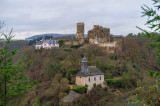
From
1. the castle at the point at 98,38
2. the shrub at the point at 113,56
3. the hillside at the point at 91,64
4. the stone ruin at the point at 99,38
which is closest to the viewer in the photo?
the hillside at the point at 91,64

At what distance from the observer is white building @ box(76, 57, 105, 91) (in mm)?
23359

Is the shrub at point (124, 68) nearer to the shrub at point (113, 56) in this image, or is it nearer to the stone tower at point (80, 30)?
the shrub at point (113, 56)

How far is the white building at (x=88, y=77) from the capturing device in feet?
76.6

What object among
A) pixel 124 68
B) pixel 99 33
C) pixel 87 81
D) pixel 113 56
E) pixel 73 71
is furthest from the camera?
pixel 99 33

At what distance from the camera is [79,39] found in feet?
123

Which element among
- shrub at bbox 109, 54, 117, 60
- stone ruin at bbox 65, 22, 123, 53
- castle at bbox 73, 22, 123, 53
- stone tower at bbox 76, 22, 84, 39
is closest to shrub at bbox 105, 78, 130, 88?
shrub at bbox 109, 54, 117, 60

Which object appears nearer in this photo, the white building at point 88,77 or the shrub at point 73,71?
the white building at point 88,77

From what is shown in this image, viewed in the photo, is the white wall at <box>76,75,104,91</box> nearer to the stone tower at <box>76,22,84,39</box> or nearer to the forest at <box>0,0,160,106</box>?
the forest at <box>0,0,160,106</box>

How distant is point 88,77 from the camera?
2350 centimetres

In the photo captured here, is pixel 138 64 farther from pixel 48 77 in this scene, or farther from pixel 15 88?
pixel 15 88

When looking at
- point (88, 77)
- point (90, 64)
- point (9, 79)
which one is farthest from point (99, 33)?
point (9, 79)

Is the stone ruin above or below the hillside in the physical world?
above

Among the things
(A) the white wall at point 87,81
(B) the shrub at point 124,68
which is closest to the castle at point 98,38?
(B) the shrub at point 124,68

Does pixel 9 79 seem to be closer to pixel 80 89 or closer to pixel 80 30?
pixel 80 89
